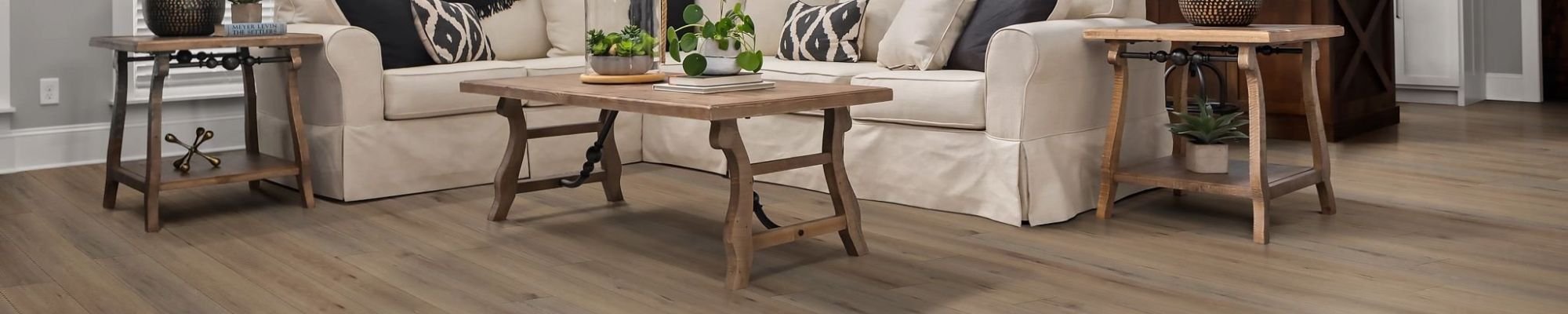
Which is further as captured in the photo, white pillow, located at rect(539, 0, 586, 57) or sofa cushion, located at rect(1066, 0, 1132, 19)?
white pillow, located at rect(539, 0, 586, 57)

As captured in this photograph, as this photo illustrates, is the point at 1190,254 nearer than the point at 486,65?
Yes

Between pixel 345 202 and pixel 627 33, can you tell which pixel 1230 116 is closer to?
pixel 627 33

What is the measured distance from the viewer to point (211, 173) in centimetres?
359

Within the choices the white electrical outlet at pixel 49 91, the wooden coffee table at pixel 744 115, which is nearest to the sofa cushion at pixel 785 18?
the wooden coffee table at pixel 744 115

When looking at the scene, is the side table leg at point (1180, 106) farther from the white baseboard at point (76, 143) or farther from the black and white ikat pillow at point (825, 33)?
the white baseboard at point (76, 143)

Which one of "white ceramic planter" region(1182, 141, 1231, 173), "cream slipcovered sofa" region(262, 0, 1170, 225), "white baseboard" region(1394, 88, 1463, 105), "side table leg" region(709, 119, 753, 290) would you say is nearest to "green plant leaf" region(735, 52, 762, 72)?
"side table leg" region(709, 119, 753, 290)

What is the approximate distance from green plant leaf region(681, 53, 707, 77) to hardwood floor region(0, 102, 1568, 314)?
0.41 m

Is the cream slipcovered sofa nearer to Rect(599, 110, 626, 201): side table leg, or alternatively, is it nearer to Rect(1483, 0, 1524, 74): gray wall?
Rect(599, 110, 626, 201): side table leg

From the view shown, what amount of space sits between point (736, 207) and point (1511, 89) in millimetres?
5089

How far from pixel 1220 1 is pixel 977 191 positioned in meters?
0.73

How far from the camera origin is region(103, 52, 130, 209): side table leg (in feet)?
11.7

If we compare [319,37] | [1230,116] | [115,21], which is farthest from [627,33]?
[115,21]

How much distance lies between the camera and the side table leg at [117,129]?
140 inches

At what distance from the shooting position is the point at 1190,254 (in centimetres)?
281
